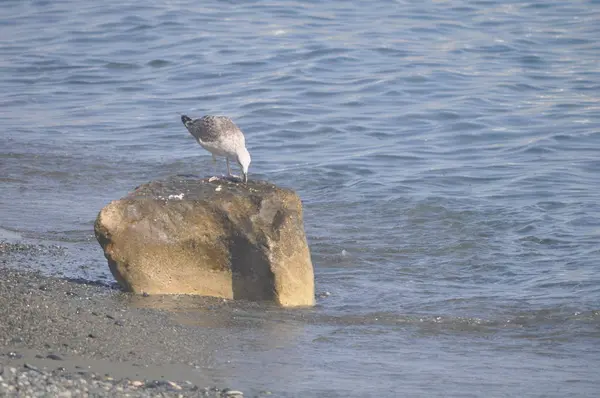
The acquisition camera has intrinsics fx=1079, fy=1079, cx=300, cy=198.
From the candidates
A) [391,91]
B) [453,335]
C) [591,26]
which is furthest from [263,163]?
[591,26]

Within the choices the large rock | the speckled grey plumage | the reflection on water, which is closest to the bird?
the speckled grey plumage

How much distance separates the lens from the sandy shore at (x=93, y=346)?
18.1ft

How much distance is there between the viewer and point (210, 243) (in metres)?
8.01

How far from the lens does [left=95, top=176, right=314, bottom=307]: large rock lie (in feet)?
25.7

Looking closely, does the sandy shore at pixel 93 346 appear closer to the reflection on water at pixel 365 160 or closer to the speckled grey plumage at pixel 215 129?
the reflection on water at pixel 365 160

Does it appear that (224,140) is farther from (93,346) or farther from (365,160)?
(365,160)

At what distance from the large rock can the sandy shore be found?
0.31m

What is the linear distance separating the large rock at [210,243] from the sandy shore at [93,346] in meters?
0.31

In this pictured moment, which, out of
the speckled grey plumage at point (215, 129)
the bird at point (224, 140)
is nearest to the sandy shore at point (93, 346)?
the bird at point (224, 140)

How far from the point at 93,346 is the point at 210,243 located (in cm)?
184

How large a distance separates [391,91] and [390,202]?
5.77 meters

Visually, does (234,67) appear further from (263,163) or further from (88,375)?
A: (88,375)

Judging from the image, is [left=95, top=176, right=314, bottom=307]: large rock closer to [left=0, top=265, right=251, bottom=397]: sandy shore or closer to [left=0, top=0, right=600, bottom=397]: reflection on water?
[left=0, top=0, right=600, bottom=397]: reflection on water

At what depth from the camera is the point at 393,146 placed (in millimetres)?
14523
